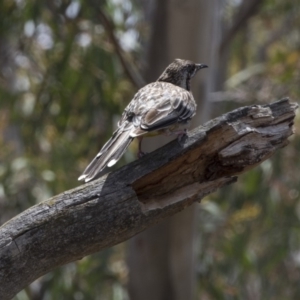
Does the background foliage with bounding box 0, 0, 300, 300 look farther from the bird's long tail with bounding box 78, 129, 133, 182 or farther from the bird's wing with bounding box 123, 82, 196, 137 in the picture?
the bird's long tail with bounding box 78, 129, 133, 182

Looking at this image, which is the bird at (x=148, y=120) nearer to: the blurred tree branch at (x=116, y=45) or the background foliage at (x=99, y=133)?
the blurred tree branch at (x=116, y=45)

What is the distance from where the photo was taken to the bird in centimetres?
313

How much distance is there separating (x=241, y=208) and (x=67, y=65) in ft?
7.79

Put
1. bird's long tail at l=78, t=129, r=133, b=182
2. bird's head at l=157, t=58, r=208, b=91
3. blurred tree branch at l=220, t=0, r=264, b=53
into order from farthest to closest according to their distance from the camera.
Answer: blurred tree branch at l=220, t=0, r=264, b=53 → bird's head at l=157, t=58, r=208, b=91 → bird's long tail at l=78, t=129, r=133, b=182

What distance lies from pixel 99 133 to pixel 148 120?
4699 mm

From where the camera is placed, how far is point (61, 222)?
2.88 m

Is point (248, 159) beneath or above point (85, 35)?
beneath

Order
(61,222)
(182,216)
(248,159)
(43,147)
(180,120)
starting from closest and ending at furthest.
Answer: (61,222), (248,159), (180,120), (182,216), (43,147)

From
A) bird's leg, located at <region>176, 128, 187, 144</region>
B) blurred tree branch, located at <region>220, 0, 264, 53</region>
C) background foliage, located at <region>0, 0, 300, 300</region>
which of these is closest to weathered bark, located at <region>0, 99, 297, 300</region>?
bird's leg, located at <region>176, 128, 187, 144</region>

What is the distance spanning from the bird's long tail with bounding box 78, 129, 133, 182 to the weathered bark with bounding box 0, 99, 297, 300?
0.05 metres

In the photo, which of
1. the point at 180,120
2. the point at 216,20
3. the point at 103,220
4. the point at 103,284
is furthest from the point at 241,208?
the point at 103,220

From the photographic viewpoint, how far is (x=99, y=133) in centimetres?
808

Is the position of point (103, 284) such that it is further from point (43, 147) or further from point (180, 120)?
point (180, 120)

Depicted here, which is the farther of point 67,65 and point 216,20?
point 67,65
